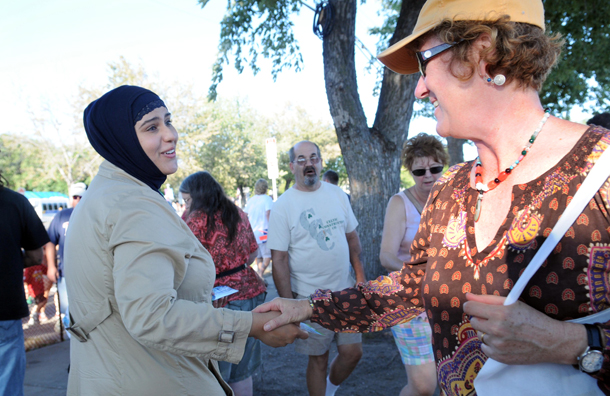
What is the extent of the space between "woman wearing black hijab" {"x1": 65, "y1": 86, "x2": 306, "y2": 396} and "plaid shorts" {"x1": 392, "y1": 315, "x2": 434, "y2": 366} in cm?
177

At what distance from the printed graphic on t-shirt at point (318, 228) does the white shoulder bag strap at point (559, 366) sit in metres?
2.79

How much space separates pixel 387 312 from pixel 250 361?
2.13 meters

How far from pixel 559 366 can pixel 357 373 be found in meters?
3.78

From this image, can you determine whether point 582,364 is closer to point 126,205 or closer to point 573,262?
point 573,262

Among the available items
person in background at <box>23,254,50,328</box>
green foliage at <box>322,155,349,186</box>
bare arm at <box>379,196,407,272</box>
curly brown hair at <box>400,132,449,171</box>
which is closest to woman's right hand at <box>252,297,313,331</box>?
bare arm at <box>379,196,407,272</box>

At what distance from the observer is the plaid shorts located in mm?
3234

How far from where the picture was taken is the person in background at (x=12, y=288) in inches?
120

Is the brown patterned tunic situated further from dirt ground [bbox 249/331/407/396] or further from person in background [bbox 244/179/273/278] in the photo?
person in background [bbox 244/179/273/278]

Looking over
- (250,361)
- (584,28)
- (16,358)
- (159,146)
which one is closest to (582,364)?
(159,146)

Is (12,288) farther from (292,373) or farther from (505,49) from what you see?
(505,49)

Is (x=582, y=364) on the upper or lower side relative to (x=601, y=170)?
lower

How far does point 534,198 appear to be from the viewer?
1.36 meters

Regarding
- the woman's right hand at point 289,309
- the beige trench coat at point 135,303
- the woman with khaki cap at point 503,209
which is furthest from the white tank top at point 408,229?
the beige trench coat at point 135,303

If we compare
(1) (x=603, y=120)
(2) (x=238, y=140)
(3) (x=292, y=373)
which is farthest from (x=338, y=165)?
(1) (x=603, y=120)
